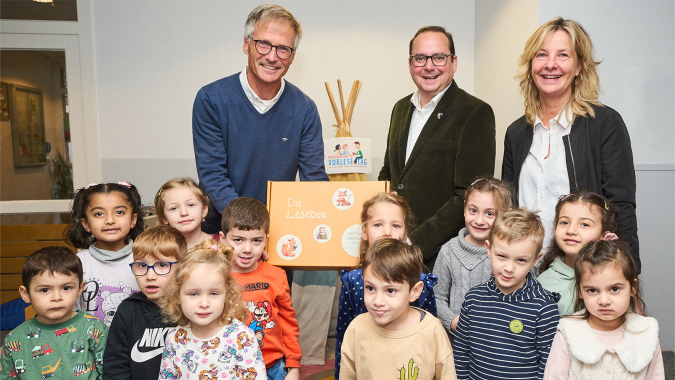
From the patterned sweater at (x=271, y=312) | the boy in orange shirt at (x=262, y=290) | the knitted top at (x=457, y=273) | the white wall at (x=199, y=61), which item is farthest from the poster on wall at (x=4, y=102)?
the knitted top at (x=457, y=273)

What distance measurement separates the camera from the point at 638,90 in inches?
128

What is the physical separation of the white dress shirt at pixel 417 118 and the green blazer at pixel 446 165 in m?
0.07

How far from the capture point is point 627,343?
1573mm

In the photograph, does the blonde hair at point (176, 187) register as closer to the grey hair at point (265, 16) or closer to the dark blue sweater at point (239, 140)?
the dark blue sweater at point (239, 140)

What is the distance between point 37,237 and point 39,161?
0.72 m

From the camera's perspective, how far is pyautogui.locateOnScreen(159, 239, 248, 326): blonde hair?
166 centimetres

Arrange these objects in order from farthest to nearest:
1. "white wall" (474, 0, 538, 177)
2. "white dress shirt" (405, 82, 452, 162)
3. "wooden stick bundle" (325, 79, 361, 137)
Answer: "wooden stick bundle" (325, 79, 361, 137) → "white wall" (474, 0, 538, 177) → "white dress shirt" (405, 82, 452, 162)

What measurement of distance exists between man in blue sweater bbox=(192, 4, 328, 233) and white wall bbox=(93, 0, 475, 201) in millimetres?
2084

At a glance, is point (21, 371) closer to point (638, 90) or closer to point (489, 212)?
point (489, 212)

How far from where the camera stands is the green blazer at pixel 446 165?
2.22 m

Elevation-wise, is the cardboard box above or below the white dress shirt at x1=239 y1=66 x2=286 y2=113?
below

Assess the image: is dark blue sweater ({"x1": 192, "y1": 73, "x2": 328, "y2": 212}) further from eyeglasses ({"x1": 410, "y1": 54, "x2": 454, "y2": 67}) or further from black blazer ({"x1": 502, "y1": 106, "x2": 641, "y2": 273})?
black blazer ({"x1": 502, "y1": 106, "x2": 641, "y2": 273})

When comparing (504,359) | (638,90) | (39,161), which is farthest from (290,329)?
(39,161)

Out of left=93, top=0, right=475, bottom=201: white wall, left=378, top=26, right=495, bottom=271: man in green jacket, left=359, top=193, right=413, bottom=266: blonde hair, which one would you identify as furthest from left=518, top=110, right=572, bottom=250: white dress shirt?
left=93, top=0, right=475, bottom=201: white wall
